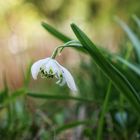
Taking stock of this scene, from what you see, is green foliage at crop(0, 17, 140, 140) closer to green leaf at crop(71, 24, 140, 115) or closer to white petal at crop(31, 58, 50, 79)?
green leaf at crop(71, 24, 140, 115)

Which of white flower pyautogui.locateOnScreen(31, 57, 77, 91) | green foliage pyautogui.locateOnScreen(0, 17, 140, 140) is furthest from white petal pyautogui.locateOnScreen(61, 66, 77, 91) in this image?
green foliage pyautogui.locateOnScreen(0, 17, 140, 140)

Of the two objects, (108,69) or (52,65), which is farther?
(108,69)

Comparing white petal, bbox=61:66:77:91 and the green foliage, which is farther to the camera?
the green foliage

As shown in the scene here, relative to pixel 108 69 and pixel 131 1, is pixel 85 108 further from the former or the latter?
pixel 131 1

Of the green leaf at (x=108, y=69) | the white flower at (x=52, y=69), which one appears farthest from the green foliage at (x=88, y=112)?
the white flower at (x=52, y=69)

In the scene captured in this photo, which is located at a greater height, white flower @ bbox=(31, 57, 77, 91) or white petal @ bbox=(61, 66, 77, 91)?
white flower @ bbox=(31, 57, 77, 91)

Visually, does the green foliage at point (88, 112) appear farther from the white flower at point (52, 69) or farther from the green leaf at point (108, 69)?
the white flower at point (52, 69)

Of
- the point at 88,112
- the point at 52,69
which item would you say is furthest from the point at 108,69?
the point at 88,112

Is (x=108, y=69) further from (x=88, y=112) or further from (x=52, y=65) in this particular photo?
(x=88, y=112)

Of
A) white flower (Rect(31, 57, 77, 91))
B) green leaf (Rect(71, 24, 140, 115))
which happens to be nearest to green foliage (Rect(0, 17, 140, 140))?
green leaf (Rect(71, 24, 140, 115))
